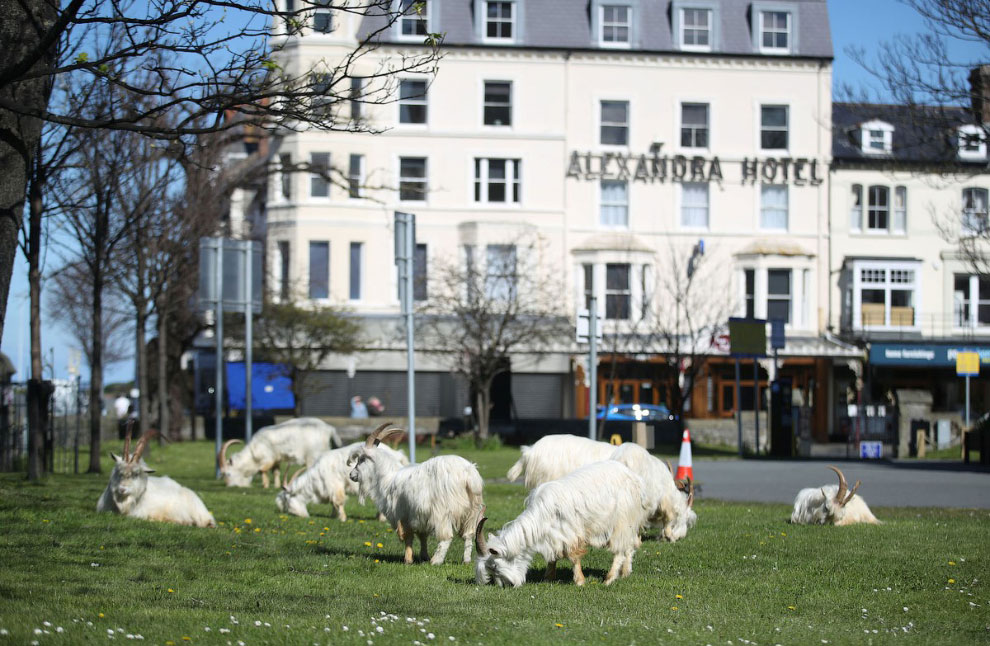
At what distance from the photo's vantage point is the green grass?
789 cm

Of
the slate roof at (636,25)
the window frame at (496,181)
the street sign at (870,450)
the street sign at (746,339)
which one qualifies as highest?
the slate roof at (636,25)

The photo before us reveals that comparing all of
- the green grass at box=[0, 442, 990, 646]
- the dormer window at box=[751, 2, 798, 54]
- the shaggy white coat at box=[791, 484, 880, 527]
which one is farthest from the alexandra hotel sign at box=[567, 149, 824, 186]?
the green grass at box=[0, 442, 990, 646]

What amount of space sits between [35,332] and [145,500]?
793 centimetres

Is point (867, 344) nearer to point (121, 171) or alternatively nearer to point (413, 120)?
point (413, 120)

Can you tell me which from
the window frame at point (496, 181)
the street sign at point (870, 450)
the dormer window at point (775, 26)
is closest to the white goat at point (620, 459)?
the street sign at point (870, 450)

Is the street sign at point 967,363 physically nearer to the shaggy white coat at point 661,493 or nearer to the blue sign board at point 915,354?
the blue sign board at point 915,354

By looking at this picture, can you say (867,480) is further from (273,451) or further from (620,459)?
(620,459)

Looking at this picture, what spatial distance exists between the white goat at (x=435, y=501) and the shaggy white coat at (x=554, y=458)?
224cm

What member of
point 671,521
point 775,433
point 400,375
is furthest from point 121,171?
point 400,375

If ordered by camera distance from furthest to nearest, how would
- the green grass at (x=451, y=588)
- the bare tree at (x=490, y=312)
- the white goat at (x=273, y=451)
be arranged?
1. the bare tree at (x=490, y=312)
2. the white goat at (x=273, y=451)
3. the green grass at (x=451, y=588)

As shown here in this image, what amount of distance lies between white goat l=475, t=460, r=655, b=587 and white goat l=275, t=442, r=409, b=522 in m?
6.29

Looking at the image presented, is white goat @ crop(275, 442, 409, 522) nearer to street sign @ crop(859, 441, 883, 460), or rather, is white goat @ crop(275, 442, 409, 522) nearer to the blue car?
street sign @ crop(859, 441, 883, 460)

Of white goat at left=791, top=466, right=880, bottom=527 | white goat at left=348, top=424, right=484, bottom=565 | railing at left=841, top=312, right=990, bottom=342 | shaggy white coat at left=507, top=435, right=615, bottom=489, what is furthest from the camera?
railing at left=841, top=312, right=990, bottom=342

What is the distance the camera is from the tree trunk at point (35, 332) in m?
19.5
